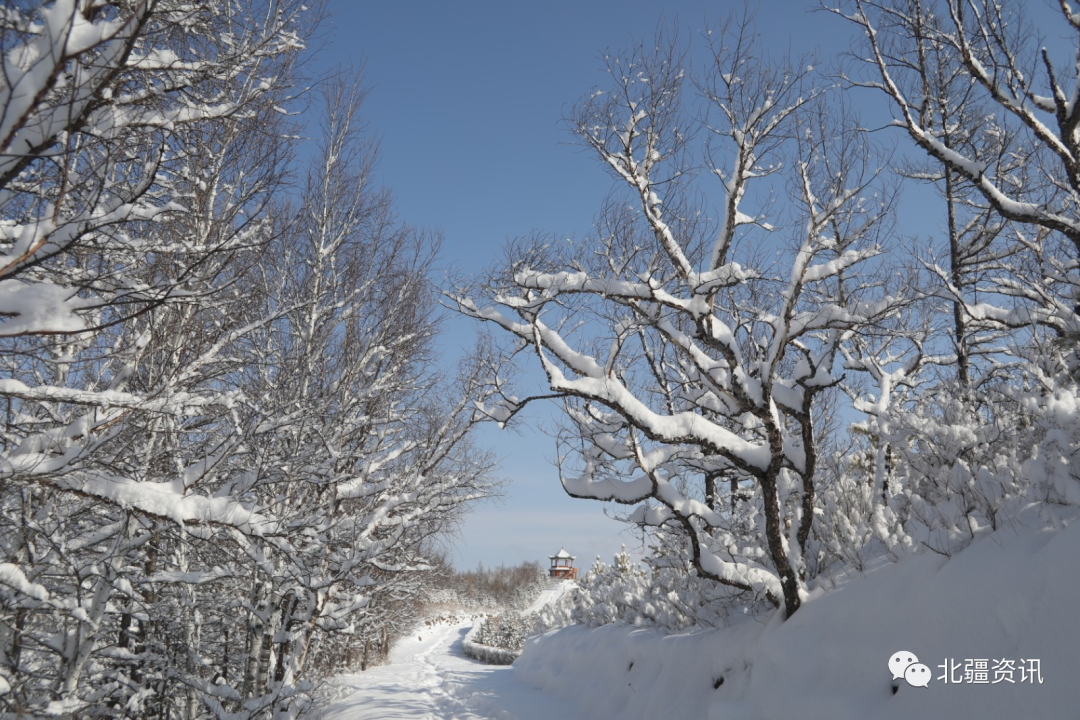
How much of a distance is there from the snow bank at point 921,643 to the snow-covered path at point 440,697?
408 centimetres

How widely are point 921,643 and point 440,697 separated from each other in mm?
10665

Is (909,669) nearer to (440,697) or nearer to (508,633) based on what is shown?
(440,697)

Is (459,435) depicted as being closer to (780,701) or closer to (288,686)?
(288,686)

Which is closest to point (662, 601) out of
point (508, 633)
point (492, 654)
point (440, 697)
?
point (440, 697)

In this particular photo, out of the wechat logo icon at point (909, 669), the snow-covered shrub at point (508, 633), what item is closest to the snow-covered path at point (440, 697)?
the snow-covered shrub at point (508, 633)

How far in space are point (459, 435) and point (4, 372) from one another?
497 cm

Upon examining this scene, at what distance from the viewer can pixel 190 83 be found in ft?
11.4

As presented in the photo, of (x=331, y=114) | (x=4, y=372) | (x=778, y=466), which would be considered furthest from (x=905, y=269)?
(x=4, y=372)

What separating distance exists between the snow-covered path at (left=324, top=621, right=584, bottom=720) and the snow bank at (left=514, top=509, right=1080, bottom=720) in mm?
4077

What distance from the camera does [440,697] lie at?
480 inches

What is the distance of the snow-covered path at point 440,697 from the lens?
9859 mm

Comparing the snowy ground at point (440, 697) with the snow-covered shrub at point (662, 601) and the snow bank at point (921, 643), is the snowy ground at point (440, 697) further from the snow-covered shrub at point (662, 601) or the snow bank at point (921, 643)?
the snow bank at point (921, 643)

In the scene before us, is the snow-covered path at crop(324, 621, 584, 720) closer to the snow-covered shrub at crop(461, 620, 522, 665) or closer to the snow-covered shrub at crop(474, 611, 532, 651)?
the snow-covered shrub at crop(461, 620, 522, 665)

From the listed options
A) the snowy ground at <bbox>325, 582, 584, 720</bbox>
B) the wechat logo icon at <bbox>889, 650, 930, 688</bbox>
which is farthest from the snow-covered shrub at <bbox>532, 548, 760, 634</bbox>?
the wechat logo icon at <bbox>889, 650, 930, 688</bbox>
